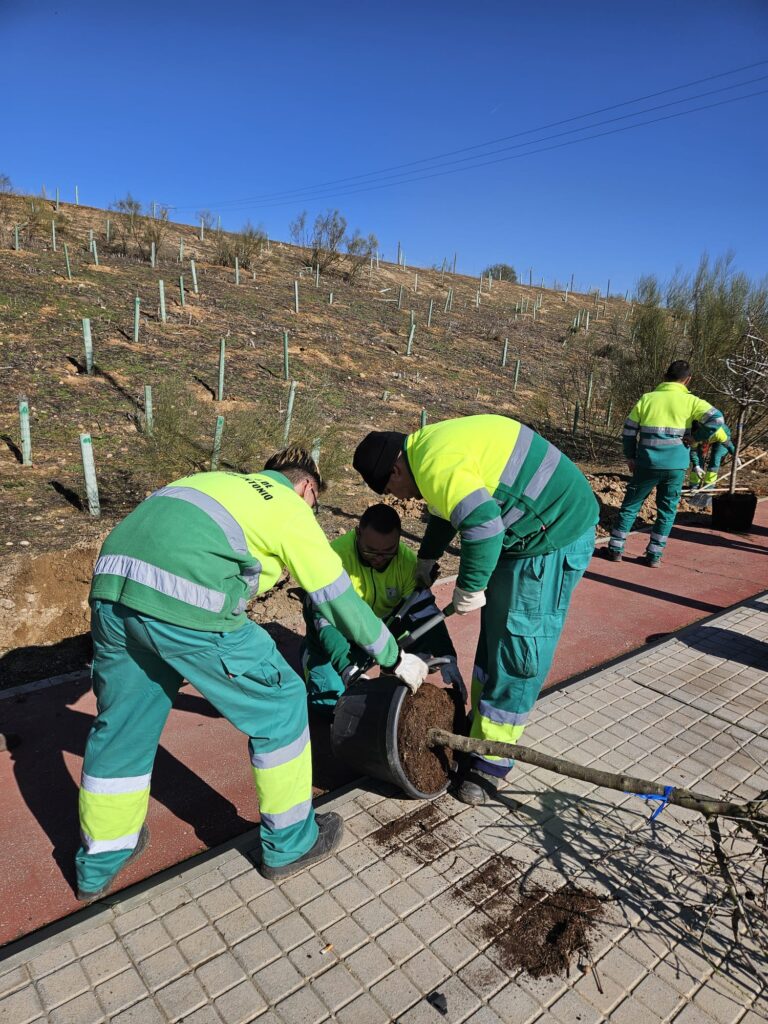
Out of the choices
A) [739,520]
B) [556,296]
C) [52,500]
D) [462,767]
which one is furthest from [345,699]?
[556,296]

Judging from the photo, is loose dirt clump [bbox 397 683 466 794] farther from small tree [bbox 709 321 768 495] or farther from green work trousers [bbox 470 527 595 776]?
small tree [bbox 709 321 768 495]

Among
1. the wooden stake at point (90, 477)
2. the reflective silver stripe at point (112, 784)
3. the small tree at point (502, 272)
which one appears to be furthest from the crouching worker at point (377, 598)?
the small tree at point (502, 272)

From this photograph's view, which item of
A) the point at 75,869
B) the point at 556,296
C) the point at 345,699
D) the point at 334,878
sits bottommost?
the point at 75,869

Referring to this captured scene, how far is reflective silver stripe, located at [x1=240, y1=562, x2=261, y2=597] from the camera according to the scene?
2275 millimetres

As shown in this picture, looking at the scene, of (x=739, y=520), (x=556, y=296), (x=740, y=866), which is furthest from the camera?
(x=556, y=296)

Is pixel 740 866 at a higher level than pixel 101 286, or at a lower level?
lower

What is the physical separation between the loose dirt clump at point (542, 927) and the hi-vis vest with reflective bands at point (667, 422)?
15.1 ft

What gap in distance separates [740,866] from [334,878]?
1.60 meters

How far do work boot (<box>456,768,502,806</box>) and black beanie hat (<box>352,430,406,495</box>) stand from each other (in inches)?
55.5

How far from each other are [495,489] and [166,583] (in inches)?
54.4

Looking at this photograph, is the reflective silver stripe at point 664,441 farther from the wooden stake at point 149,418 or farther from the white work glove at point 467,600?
the wooden stake at point 149,418

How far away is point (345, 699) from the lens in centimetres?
297

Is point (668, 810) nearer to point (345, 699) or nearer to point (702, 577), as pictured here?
point (345, 699)

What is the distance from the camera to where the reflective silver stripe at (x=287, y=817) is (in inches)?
94.1
